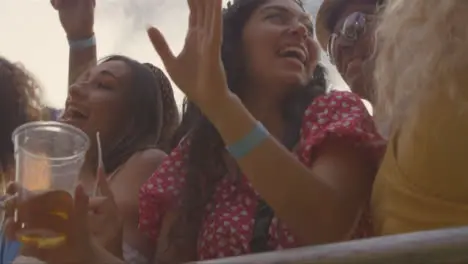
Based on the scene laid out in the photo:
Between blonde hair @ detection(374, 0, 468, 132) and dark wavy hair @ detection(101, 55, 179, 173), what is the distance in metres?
0.78

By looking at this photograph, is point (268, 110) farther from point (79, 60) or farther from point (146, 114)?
point (79, 60)

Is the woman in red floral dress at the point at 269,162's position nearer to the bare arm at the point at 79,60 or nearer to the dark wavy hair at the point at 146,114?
the dark wavy hair at the point at 146,114

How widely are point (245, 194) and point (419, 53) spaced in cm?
43

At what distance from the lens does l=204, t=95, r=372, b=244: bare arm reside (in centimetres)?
145

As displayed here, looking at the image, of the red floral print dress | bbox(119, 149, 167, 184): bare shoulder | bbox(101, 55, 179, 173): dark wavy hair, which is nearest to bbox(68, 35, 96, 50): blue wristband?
bbox(101, 55, 179, 173): dark wavy hair

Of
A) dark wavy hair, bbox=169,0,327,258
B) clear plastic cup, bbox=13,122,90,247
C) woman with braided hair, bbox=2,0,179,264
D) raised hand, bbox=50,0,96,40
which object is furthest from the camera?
raised hand, bbox=50,0,96,40

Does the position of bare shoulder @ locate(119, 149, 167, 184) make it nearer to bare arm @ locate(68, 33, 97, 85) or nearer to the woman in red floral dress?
the woman in red floral dress

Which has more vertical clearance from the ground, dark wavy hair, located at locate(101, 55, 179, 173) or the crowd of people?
the crowd of people

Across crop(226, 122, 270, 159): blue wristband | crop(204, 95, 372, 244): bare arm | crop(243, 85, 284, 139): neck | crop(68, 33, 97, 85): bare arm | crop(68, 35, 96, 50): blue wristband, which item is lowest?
crop(68, 33, 97, 85): bare arm

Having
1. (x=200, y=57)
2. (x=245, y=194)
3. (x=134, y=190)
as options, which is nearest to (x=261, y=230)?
(x=245, y=194)

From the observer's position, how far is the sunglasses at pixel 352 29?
2152 mm

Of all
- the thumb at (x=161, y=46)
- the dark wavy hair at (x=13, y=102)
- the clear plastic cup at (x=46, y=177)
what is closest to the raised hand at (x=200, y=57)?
the thumb at (x=161, y=46)

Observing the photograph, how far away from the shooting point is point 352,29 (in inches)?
85.7

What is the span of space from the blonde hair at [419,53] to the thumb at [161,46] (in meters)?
0.37
